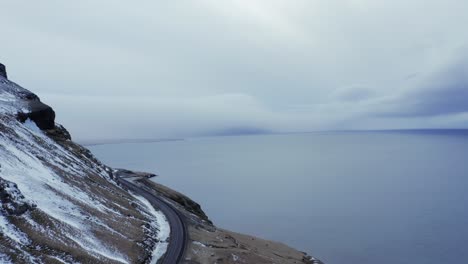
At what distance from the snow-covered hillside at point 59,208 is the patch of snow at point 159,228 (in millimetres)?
177

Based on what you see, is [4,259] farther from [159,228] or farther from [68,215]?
[159,228]

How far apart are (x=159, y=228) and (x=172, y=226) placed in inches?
109

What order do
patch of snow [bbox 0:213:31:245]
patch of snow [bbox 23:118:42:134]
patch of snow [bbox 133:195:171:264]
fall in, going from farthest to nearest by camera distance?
patch of snow [bbox 23:118:42:134] → patch of snow [bbox 133:195:171:264] → patch of snow [bbox 0:213:31:245]

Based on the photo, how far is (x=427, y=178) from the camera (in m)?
164

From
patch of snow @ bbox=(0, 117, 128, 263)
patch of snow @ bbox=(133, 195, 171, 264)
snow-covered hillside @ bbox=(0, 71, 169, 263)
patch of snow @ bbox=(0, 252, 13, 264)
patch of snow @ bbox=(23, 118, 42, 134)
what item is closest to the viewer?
patch of snow @ bbox=(0, 252, 13, 264)

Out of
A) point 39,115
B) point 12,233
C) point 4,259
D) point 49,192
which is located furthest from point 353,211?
point 4,259

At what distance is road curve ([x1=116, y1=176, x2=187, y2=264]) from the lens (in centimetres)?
4788

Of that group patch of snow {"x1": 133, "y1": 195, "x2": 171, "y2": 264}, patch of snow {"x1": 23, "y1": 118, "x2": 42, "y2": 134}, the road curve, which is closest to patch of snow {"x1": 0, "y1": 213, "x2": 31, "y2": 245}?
patch of snow {"x1": 133, "y1": 195, "x2": 171, "y2": 264}

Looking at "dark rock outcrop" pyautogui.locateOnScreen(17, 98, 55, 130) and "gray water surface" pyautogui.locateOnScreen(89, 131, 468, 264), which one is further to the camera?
"dark rock outcrop" pyautogui.locateOnScreen(17, 98, 55, 130)

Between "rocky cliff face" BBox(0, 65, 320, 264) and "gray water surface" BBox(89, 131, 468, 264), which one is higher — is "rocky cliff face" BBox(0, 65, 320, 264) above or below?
above

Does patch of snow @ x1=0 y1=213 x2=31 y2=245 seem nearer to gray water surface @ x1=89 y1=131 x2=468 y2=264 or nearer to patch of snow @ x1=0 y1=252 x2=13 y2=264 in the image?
patch of snow @ x1=0 y1=252 x2=13 y2=264

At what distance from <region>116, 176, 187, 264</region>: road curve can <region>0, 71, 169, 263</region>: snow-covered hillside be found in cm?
170

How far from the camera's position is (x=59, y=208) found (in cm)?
4797

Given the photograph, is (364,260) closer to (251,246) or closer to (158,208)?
(251,246)
